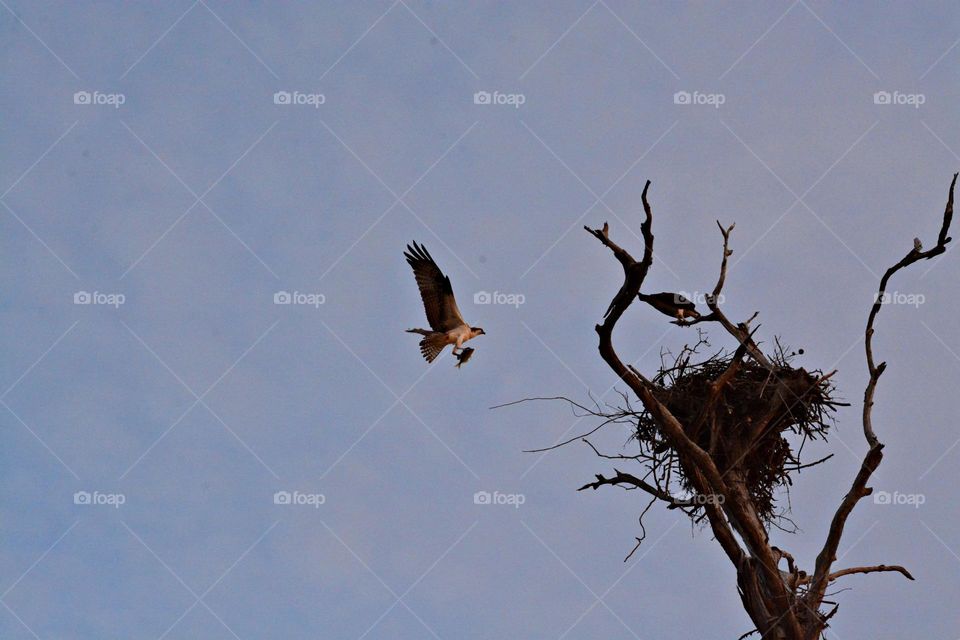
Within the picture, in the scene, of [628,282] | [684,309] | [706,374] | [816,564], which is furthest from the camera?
[706,374]

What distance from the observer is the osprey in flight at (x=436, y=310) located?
11047 mm

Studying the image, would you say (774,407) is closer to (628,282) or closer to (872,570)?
(872,570)

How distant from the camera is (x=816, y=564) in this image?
8609mm

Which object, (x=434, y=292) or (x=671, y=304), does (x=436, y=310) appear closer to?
(x=434, y=292)

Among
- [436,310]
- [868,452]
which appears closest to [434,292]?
[436,310]

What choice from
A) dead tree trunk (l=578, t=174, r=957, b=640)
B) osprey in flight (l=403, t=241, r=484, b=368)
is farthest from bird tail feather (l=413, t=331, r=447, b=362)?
dead tree trunk (l=578, t=174, r=957, b=640)

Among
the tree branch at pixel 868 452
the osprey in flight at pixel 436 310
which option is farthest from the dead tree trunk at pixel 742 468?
the osprey in flight at pixel 436 310

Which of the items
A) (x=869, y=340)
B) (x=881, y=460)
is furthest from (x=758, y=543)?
(x=869, y=340)

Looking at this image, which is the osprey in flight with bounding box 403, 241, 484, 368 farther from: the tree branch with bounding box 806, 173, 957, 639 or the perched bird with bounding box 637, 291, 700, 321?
the tree branch with bounding box 806, 173, 957, 639

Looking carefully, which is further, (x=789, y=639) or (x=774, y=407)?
(x=774, y=407)

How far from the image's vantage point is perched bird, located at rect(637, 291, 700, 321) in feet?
29.6

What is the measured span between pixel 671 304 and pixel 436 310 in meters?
3.15

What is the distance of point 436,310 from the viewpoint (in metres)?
11.3

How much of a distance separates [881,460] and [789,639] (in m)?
1.66
